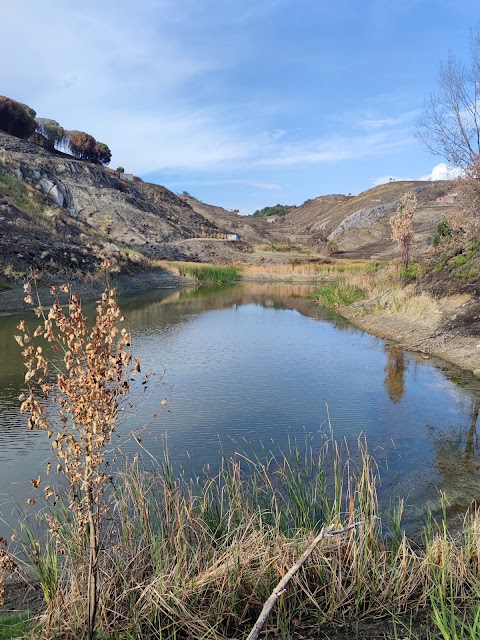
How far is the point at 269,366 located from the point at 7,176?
35124mm

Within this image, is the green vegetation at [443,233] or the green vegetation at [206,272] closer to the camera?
the green vegetation at [443,233]

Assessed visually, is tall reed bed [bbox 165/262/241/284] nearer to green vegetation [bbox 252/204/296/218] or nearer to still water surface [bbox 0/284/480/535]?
still water surface [bbox 0/284/480/535]

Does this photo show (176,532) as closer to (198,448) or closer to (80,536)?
(80,536)

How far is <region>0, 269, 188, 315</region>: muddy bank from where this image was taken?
21.8m

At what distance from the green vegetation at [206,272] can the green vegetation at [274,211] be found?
8861 cm

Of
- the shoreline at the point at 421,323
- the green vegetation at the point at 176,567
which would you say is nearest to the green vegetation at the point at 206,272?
the shoreline at the point at 421,323

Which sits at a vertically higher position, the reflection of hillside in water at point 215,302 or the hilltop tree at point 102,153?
the hilltop tree at point 102,153

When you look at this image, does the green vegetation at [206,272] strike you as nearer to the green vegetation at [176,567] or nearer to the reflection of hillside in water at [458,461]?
the reflection of hillside in water at [458,461]

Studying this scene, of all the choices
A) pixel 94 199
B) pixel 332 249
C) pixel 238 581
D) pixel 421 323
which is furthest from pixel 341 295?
pixel 332 249

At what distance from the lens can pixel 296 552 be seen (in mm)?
4004

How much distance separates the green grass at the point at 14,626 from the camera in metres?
3.32

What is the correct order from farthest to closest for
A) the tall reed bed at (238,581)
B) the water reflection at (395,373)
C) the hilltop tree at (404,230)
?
the hilltop tree at (404,230), the water reflection at (395,373), the tall reed bed at (238,581)

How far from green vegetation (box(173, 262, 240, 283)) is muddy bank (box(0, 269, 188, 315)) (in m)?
1.11

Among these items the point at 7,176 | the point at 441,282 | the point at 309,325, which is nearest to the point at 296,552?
the point at 441,282
